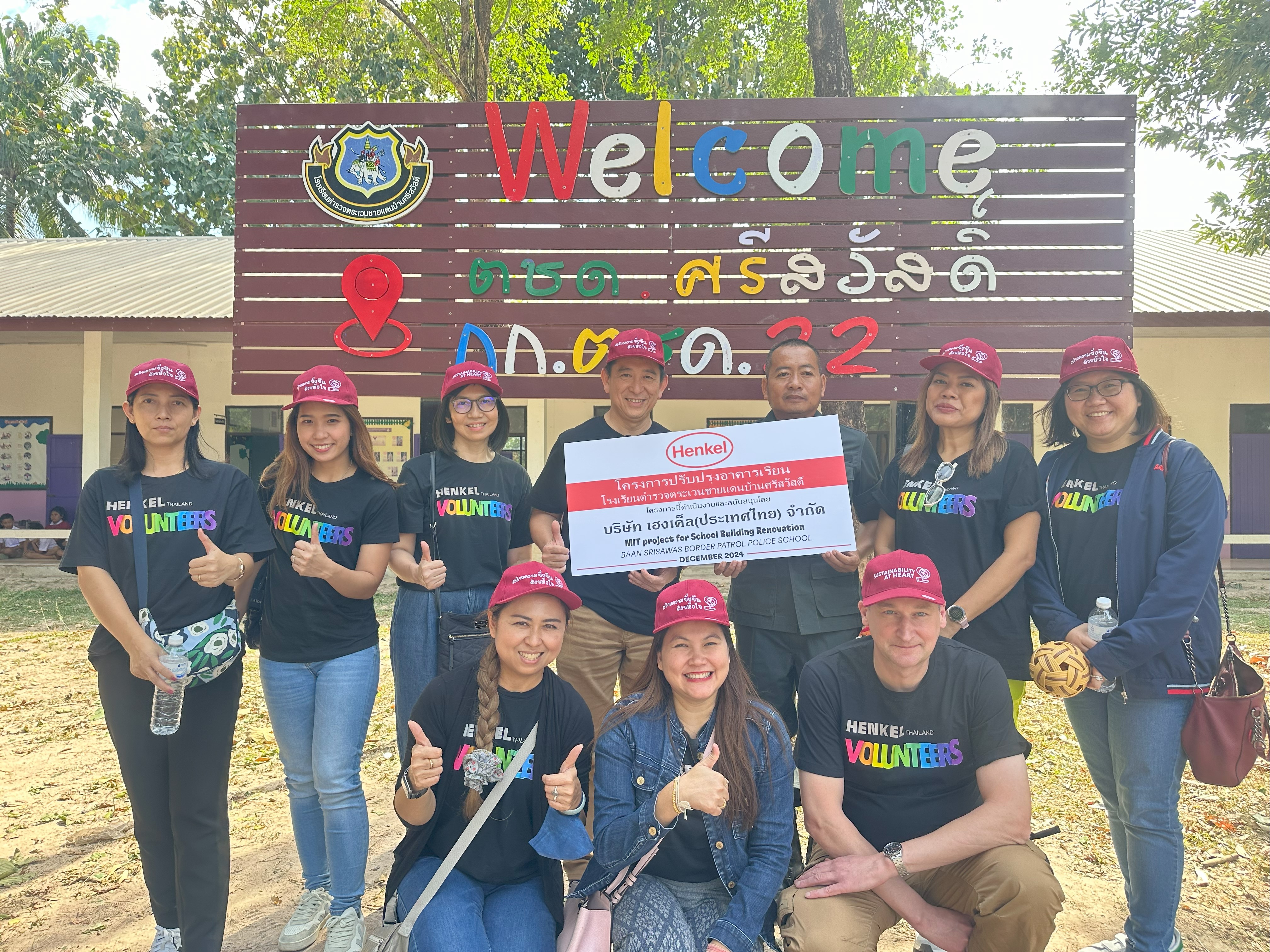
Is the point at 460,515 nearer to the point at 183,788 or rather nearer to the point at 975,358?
the point at 183,788

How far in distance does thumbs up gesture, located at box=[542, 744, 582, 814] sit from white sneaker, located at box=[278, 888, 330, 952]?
130cm

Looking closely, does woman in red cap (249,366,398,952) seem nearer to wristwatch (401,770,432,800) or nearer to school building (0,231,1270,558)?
wristwatch (401,770,432,800)

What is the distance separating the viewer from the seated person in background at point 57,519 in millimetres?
14828

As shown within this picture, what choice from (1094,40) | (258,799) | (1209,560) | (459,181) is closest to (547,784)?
(1209,560)

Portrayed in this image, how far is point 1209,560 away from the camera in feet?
9.62

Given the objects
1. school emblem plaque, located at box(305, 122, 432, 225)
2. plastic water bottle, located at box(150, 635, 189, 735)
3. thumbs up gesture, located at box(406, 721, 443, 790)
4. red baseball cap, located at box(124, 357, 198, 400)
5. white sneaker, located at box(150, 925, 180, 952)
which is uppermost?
school emblem plaque, located at box(305, 122, 432, 225)

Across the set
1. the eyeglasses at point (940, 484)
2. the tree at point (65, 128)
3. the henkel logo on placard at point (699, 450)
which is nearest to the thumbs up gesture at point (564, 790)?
the henkel logo on placard at point (699, 450)

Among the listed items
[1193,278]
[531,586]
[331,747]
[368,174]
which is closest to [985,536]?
[531,586]

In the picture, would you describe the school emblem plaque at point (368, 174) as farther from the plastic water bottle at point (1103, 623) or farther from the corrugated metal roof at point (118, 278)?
the corrugated metal roof at point (118, 278)

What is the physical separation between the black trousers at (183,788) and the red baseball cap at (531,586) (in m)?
1.02

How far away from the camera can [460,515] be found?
352 cm

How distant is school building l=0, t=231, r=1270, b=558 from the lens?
1242 cm

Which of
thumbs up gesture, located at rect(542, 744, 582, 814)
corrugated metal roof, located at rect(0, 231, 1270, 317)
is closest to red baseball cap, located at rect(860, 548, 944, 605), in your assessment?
thumbs up gesture, located at rect(542, 744, 582, 814)

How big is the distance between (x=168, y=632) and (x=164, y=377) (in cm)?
87
